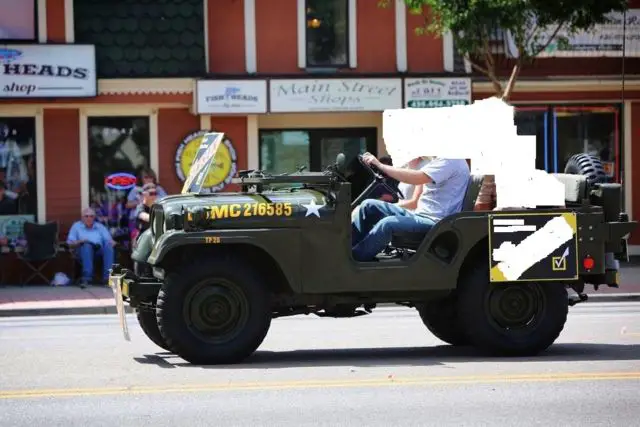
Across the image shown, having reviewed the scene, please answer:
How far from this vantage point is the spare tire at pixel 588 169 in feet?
37.4

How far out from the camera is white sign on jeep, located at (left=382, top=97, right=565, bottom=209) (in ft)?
35.2

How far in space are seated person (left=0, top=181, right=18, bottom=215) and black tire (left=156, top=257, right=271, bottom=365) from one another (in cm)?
1229

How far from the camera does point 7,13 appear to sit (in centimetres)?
2161

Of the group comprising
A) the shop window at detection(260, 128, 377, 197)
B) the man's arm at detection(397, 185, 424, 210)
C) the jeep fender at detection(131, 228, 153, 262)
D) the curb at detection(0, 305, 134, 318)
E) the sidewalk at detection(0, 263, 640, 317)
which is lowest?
the curb at detection(0, 305, 134, 318)

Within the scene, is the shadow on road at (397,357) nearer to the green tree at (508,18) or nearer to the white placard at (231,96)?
the green tree at (508,18)

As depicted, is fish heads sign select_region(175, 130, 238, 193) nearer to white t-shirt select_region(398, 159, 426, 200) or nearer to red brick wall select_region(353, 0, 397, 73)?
red brick wall select_region(353, 0, 397, 73)

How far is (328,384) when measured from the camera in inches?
364

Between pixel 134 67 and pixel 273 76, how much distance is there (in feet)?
7.37

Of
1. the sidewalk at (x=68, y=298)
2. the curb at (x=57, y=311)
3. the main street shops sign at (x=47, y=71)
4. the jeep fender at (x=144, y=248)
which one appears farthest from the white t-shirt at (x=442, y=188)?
the main street shops sign at (x=47, y=71)

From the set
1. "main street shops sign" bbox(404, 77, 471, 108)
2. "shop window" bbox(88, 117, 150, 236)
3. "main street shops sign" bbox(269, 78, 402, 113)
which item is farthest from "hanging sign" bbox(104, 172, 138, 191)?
"main street shops sign" bbox(404, 77, 471, 108)

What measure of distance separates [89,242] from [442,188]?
1085 cm

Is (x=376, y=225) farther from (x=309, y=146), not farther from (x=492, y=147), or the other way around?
(x=309, y=146)

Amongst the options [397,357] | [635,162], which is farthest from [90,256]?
[397,357]

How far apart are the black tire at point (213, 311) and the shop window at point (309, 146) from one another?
42.4ft
